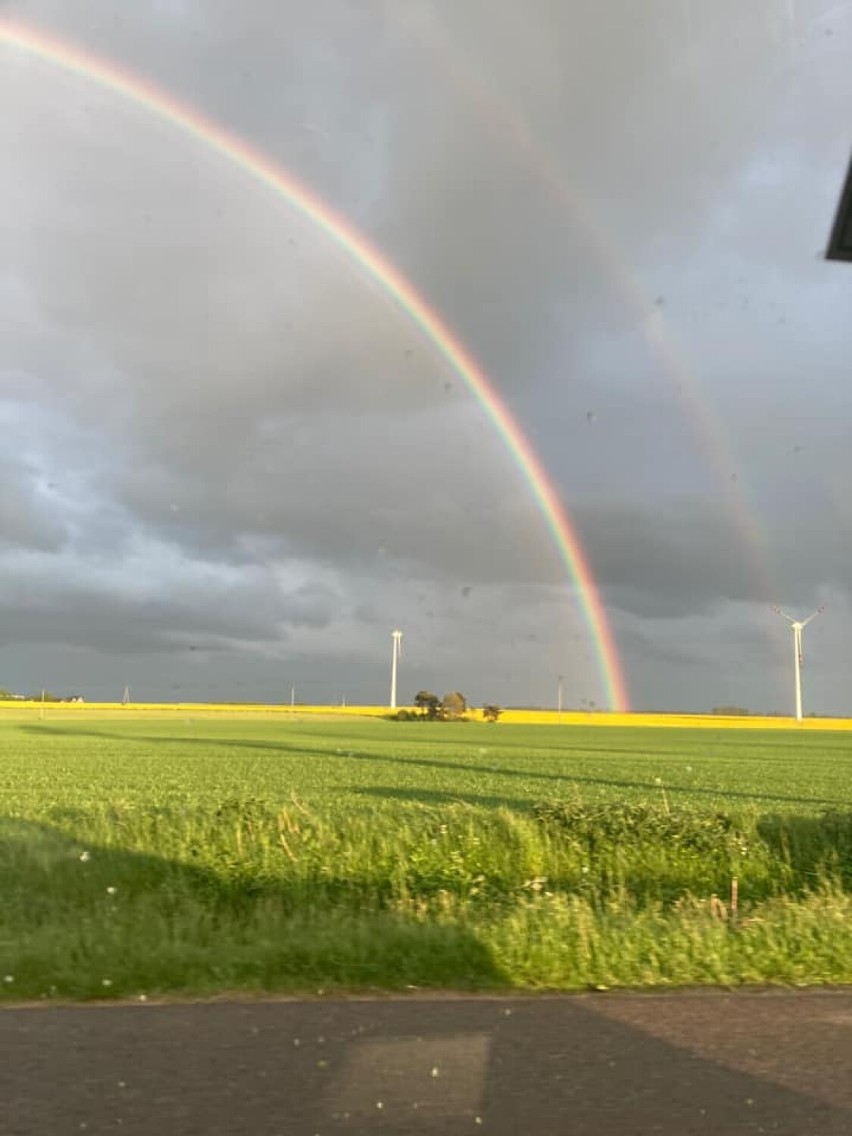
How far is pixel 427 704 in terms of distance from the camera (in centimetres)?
12044

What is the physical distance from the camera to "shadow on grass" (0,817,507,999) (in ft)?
18.3

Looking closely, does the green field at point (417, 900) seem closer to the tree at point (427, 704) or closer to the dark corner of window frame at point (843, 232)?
the dark corner of window frame at point (843, 232)

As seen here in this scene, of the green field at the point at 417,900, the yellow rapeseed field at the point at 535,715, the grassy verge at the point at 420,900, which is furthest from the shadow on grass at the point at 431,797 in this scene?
the yellow rapeseed field at the point at 535,715

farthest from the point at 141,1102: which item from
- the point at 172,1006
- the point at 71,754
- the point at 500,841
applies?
the point at 71,754

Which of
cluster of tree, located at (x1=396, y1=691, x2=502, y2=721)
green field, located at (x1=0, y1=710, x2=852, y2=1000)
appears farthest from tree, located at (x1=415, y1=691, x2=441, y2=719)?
green field, located at (x1=0, y1=710, x2=852, y2=1000)

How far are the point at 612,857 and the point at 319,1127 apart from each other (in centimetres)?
719

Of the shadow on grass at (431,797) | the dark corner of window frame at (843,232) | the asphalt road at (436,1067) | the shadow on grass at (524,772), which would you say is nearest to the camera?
the asphalt road at (436,1067)

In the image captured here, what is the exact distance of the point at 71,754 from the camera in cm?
4341

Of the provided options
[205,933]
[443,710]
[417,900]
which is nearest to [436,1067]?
[205,933]

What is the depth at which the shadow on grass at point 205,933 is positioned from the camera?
219 inches

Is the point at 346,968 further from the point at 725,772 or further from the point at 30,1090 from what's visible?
the point at 725,772

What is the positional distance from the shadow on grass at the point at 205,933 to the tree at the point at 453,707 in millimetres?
108288

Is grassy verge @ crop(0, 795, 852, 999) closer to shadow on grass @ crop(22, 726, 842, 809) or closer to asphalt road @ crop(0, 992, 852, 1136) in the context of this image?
asphalt road @ crop(0, 992, 852, 1136)

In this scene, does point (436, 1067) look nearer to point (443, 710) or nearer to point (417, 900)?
point (417, 900)
